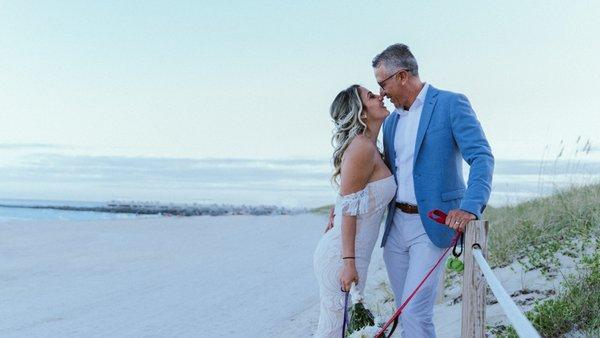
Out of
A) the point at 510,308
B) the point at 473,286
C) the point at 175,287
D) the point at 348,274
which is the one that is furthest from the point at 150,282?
the point at 510,308

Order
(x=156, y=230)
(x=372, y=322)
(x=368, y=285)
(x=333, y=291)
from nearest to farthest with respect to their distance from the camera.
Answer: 1. (x=372, y=322)
2. (x=333, y=291)
3. (x=368, y=285)
4. (x=156, y=230)

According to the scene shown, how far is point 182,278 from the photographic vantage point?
34.7 feet

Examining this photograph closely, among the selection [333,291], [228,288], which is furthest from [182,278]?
[333,291]

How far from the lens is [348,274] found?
377 centimetres

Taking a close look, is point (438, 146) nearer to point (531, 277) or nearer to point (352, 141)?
point (352, 141)

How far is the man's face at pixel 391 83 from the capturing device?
391 centimetres

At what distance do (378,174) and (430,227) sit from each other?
0.42 meters

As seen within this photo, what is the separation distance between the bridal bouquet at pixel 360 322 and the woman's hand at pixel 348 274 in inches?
2.8

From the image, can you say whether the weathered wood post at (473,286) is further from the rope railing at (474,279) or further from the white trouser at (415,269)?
the white trouser at (415,269)

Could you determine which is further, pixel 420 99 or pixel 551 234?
pixel 551 234

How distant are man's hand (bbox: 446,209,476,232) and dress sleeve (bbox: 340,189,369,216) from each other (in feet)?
1.67

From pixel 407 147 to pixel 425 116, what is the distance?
21 centimetres

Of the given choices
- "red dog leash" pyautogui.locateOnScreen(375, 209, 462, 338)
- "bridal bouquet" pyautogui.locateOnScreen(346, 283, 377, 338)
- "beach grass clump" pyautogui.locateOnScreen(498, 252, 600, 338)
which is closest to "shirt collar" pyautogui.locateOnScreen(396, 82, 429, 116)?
"red dog leash" pyautogui.locateOnScreen(375, 209, 462, 338)

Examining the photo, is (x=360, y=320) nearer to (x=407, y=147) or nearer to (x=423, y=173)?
(x=423, y=173)
